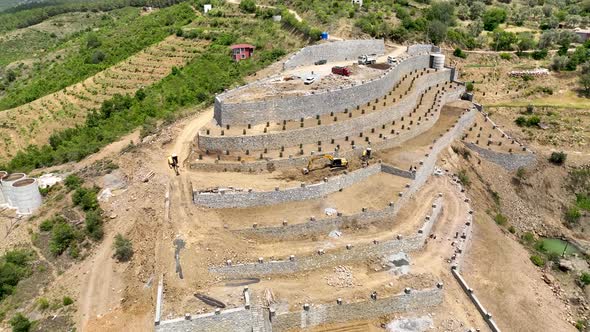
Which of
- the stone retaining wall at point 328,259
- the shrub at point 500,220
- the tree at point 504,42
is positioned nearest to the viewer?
the stone retaining wall at point 328,259

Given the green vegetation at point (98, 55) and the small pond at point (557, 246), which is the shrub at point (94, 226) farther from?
the green vegetation at point (98, 55)

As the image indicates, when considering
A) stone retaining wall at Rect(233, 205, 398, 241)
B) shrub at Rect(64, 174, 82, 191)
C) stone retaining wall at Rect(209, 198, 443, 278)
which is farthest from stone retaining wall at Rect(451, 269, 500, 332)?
shrub at Rect(64, 174, 82, 191)

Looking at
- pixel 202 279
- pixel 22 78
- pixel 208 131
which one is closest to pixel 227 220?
pixel 202 279

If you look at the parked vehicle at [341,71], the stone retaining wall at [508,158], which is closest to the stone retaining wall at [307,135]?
the parked vehicle at [341,71]

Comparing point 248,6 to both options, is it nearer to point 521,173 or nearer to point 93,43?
point 93,43

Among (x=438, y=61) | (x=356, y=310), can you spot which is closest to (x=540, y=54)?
(x=438, y=61)

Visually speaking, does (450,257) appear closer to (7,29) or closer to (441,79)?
(441,79)
